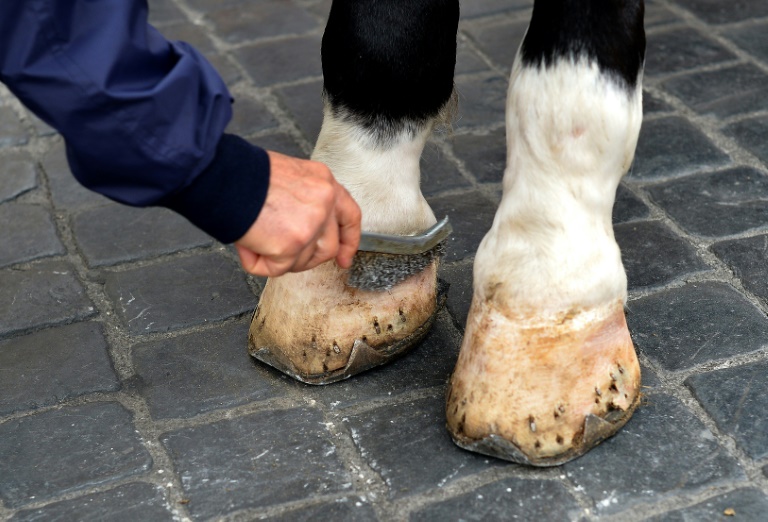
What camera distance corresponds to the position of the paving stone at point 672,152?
270 cm

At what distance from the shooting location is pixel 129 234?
2.55 meters

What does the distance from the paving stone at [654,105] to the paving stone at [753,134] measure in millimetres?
199

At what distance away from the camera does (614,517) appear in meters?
1.67

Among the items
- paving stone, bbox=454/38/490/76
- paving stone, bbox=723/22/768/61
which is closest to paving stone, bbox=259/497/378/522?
paving stone, bbox=454/38/490/76

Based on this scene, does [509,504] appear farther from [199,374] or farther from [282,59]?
[282,59]

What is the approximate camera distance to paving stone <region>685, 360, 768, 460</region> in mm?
1821

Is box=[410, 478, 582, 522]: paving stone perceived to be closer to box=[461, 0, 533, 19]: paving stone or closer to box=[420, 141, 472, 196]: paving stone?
box=[420, 141, 472, 196]: paving stone

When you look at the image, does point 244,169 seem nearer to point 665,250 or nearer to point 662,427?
point 662,427

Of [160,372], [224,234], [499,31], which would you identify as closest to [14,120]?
[160,372]

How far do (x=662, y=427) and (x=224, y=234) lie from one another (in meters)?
0.88

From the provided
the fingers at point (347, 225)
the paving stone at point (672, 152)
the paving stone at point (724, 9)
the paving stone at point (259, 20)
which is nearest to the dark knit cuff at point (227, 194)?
the fingers at point (347, 225)

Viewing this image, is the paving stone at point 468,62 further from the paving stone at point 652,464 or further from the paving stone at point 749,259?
the paving stone at point 652,464

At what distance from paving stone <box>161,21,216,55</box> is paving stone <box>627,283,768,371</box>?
6.02ft

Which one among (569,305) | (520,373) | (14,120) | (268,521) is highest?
(569,305)
